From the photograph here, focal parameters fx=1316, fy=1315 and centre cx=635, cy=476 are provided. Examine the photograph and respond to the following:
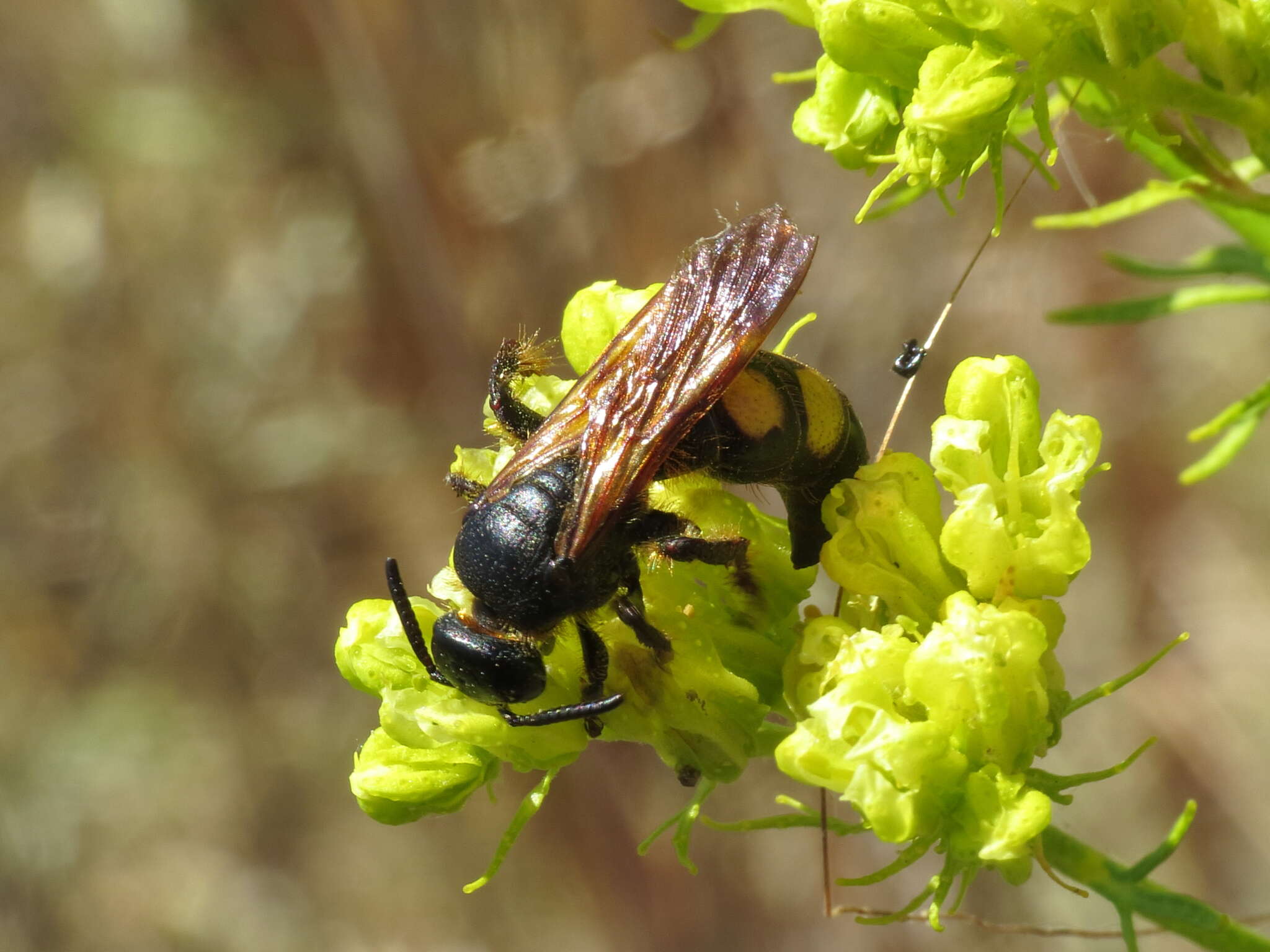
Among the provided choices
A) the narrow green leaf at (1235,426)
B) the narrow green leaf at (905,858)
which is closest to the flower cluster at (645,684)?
the narrow green leaf at (905,858)

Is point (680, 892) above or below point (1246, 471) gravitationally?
below

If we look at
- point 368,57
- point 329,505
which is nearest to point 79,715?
→ point 329,505

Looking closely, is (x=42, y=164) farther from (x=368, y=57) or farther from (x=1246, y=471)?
(x=1246, y=471)

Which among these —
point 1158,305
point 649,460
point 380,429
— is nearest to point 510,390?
point 649,460

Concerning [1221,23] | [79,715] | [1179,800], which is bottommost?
[1179,800]

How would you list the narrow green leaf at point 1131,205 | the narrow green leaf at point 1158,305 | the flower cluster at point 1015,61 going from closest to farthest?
the flower cluster at point 1015,61, the narrow green leaf at point 1131,205, the narrow green leaf at point 1158,305

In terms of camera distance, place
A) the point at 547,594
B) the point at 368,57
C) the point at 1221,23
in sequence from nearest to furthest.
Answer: the point at 1221,23 → the point at 547,594 → the point at 368,57

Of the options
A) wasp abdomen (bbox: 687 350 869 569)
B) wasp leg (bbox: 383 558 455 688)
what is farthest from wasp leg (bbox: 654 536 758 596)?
wasp leg (bbox: 383 558 455 688)

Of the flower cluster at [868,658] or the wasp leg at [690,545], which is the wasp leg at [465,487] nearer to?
the flower cluster at [868,658]
